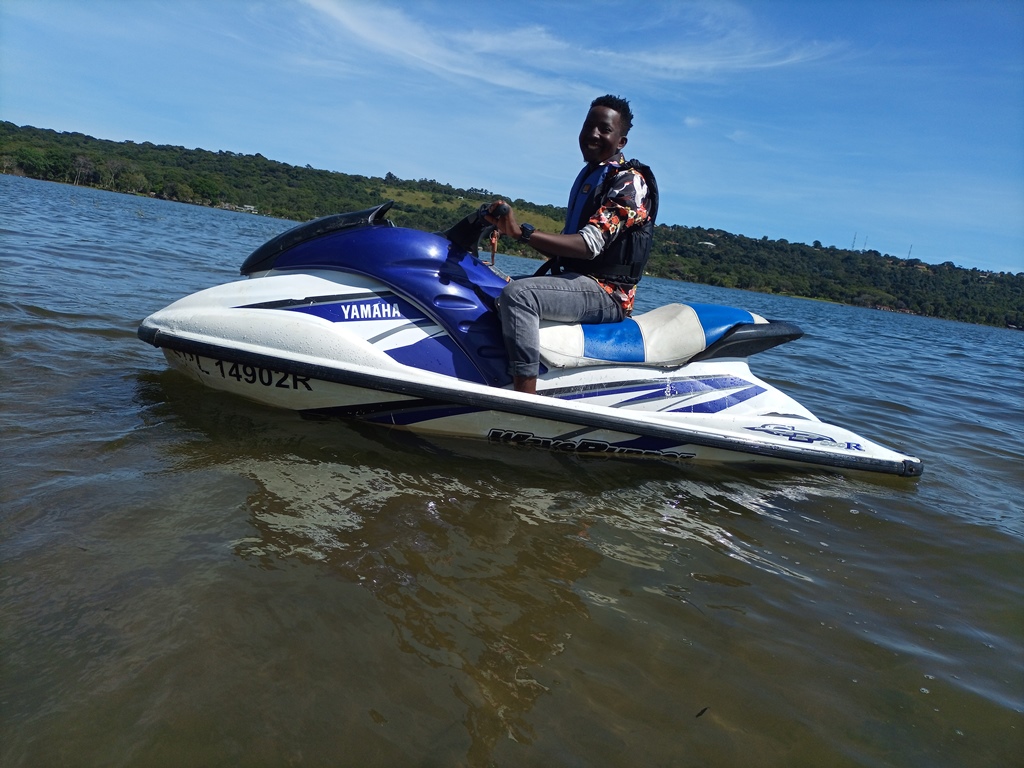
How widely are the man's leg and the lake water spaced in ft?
1.95

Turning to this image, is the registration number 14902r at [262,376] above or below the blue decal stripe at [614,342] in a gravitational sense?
below

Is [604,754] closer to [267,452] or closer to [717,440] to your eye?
[267,452]

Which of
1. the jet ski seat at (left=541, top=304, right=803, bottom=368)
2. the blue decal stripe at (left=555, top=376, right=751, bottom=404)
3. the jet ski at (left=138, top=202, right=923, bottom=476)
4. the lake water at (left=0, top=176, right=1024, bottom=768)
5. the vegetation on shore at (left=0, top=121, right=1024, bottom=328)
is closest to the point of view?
the lake water at (left=0, top=176, right=1024, bottom=768)

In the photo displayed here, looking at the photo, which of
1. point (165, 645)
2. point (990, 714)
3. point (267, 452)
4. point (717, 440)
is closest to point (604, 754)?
point (165, 645)

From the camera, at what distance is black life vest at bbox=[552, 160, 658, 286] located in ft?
12.3

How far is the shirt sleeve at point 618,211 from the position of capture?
11.6ft

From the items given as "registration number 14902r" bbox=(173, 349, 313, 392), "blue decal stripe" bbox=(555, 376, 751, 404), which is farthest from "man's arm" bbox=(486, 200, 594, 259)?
"registration number 14902r" bbox=(173, 349, 313, 392)

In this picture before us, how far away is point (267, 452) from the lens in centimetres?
323

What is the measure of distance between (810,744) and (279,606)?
166 centimetres

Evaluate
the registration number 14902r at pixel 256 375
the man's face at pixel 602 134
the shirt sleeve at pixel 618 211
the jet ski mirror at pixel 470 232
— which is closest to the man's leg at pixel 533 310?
the shirt sleeve at pixel 618 211

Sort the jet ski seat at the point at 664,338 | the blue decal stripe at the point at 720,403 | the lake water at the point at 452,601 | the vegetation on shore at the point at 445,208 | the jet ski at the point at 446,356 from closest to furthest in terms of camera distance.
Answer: the lake water at the point at 452,601 < the jet ski at the point at 446,356 < the jet ski seat at the point at 664,338 < the blue decal stripe at the point at 720,403 < the vegetation on shore at the point at 445,208

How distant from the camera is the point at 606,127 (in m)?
3.83

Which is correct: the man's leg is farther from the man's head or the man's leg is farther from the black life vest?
the man's head

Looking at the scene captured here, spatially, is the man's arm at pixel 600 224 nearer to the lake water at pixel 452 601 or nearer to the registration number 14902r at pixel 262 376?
the lake water at pixel 452 601
